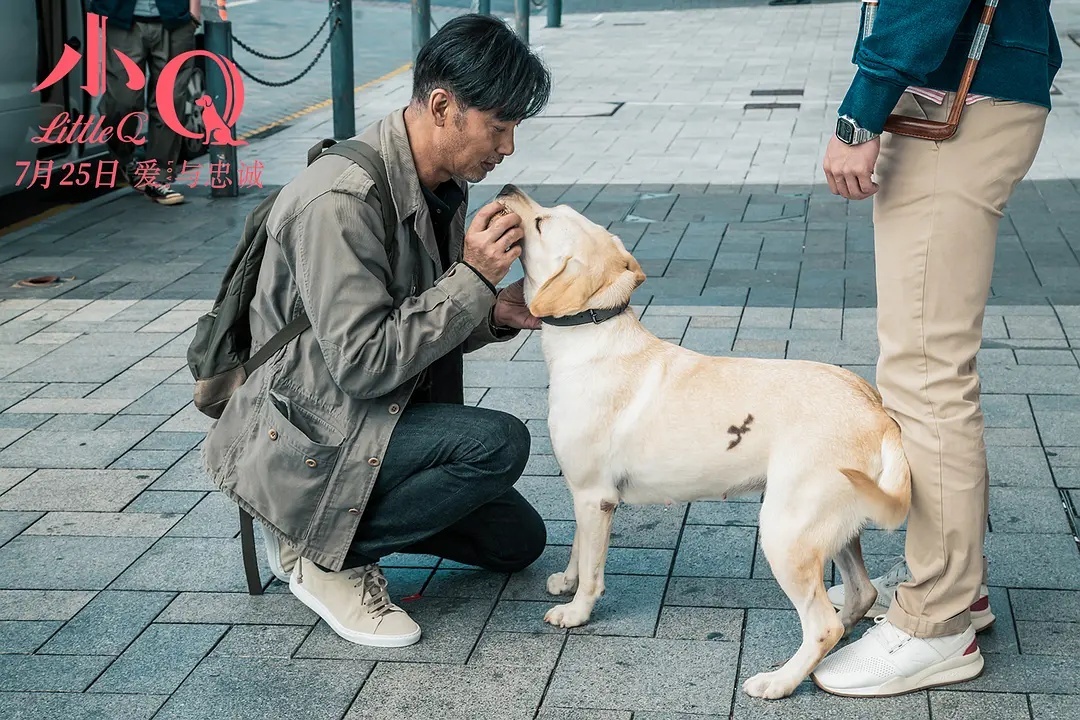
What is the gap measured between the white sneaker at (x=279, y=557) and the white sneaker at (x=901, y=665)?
56.7 inches

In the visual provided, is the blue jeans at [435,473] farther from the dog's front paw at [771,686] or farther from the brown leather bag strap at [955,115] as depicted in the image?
the brown leather bag strap at [955,115]

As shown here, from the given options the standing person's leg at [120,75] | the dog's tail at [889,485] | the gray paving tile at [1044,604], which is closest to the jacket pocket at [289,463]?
the dog's tail at [889,485]

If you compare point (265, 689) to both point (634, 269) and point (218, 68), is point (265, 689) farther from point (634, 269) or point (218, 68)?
point (218, 68)

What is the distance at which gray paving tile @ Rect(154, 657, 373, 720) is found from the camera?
9.59 feet

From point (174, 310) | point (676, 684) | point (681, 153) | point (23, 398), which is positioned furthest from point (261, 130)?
point (676, 684)

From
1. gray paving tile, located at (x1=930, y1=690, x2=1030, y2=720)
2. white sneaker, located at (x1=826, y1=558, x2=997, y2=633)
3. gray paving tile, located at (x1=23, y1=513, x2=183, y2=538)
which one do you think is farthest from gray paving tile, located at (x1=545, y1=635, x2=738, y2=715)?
gray paving tile, located at (x1=23, y1=513, x2=183, y2=538)

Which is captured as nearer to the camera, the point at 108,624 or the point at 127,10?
the point at 108,624

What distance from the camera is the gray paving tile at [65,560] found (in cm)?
360

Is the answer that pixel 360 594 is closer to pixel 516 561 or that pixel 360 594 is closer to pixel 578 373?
pixel 516 561

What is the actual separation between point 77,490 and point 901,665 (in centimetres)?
273

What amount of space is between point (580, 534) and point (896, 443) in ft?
2.70

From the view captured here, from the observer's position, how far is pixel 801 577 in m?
2.81

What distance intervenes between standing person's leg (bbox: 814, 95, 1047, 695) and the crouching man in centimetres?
90

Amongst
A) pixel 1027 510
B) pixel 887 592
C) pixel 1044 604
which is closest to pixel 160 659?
pixel 887 592
